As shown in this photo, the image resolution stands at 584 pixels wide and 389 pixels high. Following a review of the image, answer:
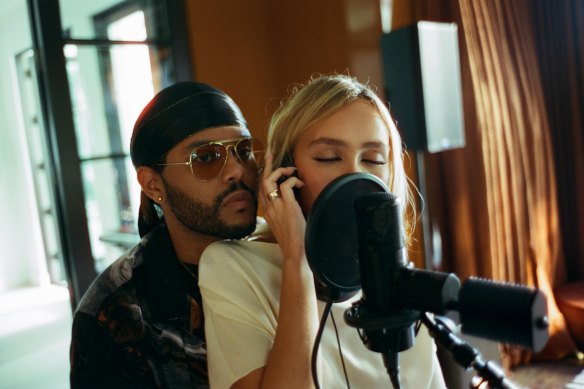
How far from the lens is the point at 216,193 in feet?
3.73

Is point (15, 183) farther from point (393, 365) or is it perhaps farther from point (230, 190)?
point (393, 365)

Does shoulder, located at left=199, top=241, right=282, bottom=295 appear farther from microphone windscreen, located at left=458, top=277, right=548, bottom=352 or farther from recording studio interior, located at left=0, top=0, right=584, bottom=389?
recording studio interior, located at left=0, top=0, right=584, bottom=389

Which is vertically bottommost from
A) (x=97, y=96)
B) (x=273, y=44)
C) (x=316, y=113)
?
(x=316, y=113)

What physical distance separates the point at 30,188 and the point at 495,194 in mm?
2701

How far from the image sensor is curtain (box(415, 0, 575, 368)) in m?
2.79

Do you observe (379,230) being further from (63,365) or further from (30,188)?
(30,188)

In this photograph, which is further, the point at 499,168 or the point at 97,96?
the point at 499,168

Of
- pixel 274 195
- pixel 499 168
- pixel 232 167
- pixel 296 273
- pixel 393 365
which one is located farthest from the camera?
pixel 499 168

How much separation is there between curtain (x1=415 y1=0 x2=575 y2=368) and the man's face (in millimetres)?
1956

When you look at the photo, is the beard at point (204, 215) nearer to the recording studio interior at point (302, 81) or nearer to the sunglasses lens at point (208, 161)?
the sunglasses lens at point (208, 161)

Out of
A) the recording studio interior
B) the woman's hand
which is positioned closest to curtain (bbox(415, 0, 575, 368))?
the recording studio interior

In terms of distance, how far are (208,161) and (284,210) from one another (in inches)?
13.7

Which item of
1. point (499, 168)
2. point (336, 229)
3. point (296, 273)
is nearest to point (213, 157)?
point (296, 273)

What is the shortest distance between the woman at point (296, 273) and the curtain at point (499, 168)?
194 cm
